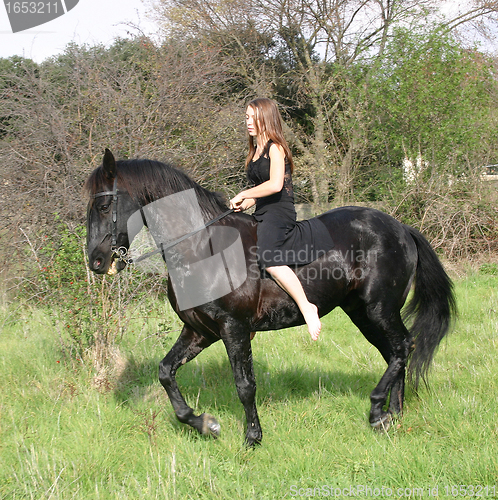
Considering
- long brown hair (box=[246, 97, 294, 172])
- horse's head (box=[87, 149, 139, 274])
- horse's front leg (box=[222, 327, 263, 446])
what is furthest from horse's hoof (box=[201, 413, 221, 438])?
long brown hair (box=[246, 97, 294, 172])

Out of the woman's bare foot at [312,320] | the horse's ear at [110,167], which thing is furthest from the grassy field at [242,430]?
the horse's ear at [110,167]

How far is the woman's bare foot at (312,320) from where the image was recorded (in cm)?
330

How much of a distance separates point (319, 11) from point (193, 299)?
1576 centimetres

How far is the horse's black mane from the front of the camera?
321cm

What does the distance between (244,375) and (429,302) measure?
6.40 ft

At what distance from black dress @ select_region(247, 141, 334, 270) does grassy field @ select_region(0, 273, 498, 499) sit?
1.39m

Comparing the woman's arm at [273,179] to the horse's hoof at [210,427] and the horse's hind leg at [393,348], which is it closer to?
the horse's hind leg at [393,348]

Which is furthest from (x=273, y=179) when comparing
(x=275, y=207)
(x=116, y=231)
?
(x=116, y=231)

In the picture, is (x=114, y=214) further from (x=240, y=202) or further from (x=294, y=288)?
(x=294, y=288)

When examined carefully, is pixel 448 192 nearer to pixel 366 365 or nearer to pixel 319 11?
pixel 366 365

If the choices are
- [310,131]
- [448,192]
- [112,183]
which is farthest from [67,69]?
[310,131]

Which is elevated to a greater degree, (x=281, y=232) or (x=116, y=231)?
(x=116, y=231)

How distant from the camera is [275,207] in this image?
138 inches

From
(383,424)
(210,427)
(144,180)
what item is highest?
(144,180)
